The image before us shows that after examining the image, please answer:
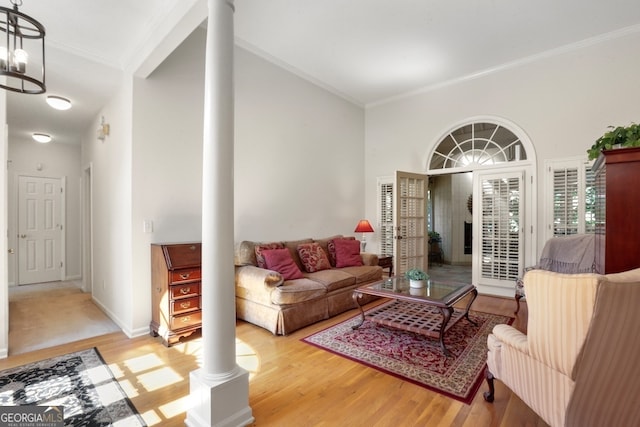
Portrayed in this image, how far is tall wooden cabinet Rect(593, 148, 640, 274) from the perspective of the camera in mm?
1781

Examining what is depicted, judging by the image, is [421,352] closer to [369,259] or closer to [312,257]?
[312,257]

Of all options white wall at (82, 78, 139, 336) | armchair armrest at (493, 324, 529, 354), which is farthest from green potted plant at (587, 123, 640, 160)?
white wall at (82, 78, 139, 336)

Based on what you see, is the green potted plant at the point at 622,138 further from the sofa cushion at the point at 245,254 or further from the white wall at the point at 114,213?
the white wall at the point at 114,213

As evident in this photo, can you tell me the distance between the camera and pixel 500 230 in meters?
4.81

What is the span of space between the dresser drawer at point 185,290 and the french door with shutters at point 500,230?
14.2ft

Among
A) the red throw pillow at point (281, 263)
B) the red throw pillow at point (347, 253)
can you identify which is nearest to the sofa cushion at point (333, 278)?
the red throw pillow at point (281, 263)

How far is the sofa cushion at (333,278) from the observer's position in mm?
3723

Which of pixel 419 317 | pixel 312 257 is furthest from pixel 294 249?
pixel 419 317

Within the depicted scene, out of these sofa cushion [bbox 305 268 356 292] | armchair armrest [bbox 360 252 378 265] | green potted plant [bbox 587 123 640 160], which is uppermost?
green potted plant [bbox 587 123 640 160]

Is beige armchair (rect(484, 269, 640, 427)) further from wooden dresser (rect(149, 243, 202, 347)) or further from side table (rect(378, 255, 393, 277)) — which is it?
side table (rect(378, 255, 393, 277))

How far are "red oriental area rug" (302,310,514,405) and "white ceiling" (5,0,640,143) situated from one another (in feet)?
10.4

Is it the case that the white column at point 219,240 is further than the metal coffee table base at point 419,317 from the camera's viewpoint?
No

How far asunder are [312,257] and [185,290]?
1.77m

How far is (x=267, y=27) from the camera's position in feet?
12.2
